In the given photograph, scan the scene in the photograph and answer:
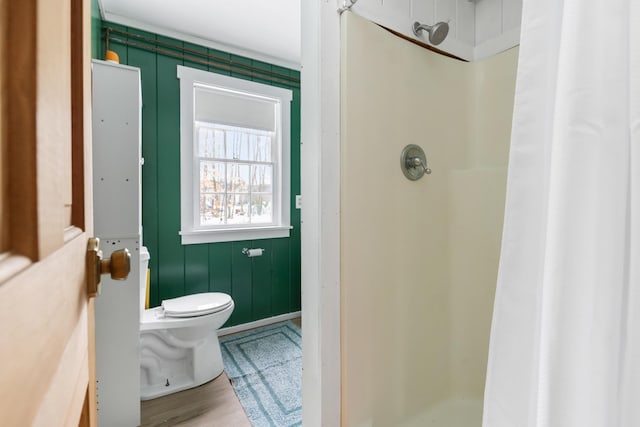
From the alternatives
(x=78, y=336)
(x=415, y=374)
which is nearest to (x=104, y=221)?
(x=78, y=336)

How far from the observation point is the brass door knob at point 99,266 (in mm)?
465

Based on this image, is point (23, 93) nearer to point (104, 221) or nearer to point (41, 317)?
point (41, 317)

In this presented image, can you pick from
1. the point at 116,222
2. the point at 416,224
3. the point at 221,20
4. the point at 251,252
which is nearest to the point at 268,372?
the point at 251,252

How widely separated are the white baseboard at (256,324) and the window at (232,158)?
2.40 feet

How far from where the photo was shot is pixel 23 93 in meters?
0.21

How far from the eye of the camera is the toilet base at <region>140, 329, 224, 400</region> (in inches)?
67.0

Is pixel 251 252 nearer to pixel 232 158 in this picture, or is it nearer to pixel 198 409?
pixel 232 158

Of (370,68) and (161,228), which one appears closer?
(370,68)

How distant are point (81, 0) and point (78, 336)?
19.9 inches

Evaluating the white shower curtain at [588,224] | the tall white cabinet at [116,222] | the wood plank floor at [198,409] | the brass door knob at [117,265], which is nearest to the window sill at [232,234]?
the tall white cabinet at [116,222]

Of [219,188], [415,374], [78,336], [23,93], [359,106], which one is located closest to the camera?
[23,93]

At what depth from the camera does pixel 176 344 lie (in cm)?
175

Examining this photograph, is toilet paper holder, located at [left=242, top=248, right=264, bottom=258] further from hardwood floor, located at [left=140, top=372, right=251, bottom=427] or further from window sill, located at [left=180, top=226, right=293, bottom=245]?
hardwood floor, located at [left=140, top=372, right=251, bottom=427]

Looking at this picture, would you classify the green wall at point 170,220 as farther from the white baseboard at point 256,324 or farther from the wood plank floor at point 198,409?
the wood plank floor at point 198,409
